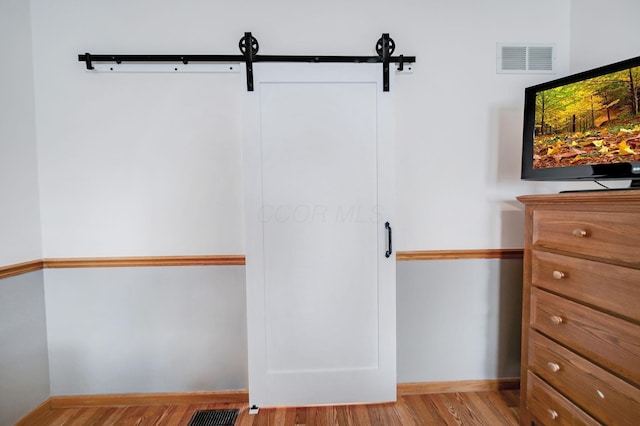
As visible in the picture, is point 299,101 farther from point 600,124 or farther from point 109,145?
point 600,124

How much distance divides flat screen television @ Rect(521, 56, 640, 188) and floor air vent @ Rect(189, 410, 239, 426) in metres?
2.19

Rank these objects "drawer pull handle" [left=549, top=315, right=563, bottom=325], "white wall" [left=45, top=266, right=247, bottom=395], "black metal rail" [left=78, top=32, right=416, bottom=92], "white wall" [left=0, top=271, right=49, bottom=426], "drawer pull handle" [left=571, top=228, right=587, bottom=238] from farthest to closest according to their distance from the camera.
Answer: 1. "white wall" [left=45, top=266, right=247, bottom=395]
2. "black metal rail" [left=78, top=32, right=416, bottom=92]
3. "white wall" [left=0, top=271, right=49, bottom=426]
4. "drawer pull handle" [left=549, top=315, right=563, bottom=325]
5. "drawer pull handle" [left=571, top=228, right=587, bottom=238]

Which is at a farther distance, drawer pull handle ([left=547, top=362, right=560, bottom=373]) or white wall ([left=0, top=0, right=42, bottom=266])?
white wall ([left=0, top=0, right=42, bottom=266])

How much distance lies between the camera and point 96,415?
176 cm

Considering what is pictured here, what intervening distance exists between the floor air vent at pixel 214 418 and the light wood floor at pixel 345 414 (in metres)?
0.04

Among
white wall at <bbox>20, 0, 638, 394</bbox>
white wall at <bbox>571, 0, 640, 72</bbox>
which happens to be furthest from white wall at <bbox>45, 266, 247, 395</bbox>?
white wall at <bbox>571, 0, 640, 72</bbox>

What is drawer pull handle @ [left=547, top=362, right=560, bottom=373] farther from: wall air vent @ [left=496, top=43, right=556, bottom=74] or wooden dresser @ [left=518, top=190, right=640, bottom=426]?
wall air vent @ [left=496, top=43, right=556, bottom=74]

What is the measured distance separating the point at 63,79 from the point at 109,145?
1.55 ft

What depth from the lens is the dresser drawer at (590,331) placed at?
1.09m

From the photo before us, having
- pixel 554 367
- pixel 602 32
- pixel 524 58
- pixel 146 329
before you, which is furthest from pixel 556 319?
pixel 146 329

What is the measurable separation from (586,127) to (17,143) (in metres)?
3.00

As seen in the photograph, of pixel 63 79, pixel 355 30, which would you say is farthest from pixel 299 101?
pixel 63 79

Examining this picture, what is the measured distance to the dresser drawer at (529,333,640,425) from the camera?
110 cm

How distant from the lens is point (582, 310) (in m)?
1.25
